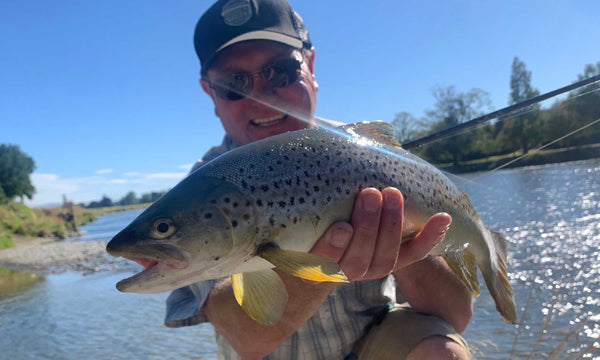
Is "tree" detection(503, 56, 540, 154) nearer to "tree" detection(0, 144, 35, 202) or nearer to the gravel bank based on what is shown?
the gravel bank

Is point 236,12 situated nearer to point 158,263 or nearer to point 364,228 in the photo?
point 364,228

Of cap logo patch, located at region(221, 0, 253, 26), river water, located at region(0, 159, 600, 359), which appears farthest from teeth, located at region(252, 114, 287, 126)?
river water, located at region(0, 159, 600, 359)

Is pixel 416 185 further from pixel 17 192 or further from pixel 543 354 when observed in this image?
pixel 17 192

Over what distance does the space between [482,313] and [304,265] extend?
7.32 metres

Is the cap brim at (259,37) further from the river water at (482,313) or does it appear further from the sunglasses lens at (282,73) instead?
the river water at (482,313)

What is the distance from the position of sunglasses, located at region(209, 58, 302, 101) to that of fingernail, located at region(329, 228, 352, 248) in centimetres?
202

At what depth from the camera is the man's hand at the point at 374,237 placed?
204 centimetres

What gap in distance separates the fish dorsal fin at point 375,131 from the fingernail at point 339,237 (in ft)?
2.11

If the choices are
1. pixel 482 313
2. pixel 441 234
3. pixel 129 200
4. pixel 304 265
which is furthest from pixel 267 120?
pixel 129 200

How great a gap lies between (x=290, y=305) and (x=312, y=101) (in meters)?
2.18

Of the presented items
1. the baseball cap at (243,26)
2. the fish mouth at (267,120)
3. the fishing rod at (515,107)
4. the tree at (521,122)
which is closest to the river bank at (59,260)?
the baseball cap at (243,26)

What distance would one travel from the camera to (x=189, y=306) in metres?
3.12

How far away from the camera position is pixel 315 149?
84.4 inches

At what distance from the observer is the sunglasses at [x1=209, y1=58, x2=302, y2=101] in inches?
144
